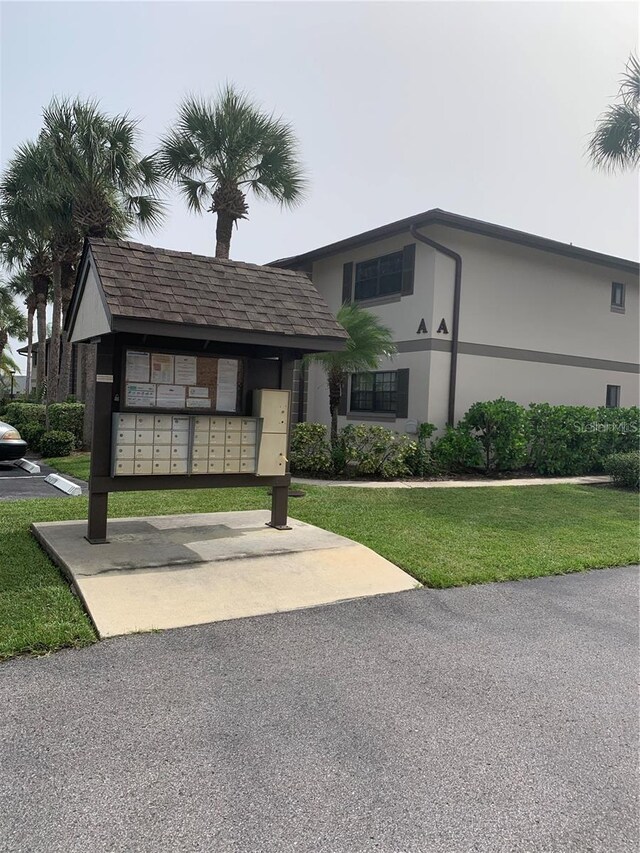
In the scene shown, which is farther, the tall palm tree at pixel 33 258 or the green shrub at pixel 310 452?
the tall palm tree at pixel 33 258

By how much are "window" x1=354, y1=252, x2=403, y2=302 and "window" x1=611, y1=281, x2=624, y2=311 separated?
23.0 ft

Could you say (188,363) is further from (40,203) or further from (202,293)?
(40,203)

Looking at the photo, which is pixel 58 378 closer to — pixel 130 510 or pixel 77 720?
pixel 130 510

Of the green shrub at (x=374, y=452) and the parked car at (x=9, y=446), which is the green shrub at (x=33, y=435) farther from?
the green shrub at (x=374, y=452)

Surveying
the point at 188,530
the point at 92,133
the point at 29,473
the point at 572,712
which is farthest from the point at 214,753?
the point at 92,133

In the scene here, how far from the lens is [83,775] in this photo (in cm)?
280

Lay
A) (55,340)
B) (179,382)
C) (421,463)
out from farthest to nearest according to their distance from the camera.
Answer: (55,340), (421,463), (179,382)

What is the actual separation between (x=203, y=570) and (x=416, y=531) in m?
3.13

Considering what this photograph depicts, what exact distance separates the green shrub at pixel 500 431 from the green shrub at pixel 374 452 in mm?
1994

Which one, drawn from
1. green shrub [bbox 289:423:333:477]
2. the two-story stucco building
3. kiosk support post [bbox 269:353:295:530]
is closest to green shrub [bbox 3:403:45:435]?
the two-story stucco building

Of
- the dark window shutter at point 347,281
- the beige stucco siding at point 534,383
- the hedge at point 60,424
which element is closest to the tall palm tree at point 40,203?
the hedge at point 60,424

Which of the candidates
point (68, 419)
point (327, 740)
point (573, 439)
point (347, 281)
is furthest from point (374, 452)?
point (327, 740)

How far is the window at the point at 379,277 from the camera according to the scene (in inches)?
630

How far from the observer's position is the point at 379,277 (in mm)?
16562
